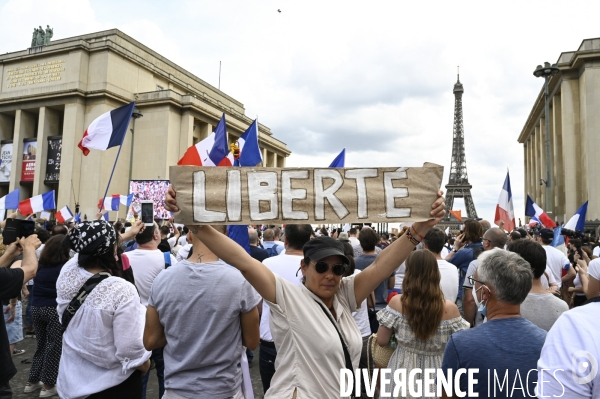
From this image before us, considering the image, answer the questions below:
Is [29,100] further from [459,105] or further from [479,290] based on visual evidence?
[459,105]

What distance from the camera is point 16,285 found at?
293 centimetres

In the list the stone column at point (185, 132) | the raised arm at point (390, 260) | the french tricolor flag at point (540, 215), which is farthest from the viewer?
the stone column at point (185, 132)

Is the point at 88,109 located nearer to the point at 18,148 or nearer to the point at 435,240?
the point at 18,148

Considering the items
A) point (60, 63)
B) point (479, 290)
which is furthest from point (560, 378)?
point (60, 63)

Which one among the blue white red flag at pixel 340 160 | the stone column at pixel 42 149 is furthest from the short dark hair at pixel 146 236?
the stone column at pixel 42 149

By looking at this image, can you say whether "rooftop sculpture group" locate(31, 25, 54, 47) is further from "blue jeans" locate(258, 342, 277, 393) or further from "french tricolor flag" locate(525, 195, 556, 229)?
"blue jeans" locate(258, 342, 277, 393)

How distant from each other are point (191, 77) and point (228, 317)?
175 ft

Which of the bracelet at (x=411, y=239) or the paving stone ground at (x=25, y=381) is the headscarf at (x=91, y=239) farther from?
the paving stone ground at (x=25, y=381)

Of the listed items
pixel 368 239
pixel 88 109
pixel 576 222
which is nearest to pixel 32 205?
pixel 368 239

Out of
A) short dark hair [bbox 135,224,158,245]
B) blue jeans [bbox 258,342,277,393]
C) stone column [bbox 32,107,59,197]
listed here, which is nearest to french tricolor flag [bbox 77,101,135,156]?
short dark hair [bbox 135,224,158,245]

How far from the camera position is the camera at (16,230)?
2.98 m

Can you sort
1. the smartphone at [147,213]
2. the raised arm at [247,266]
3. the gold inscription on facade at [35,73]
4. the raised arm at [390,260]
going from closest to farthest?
1. the raised arm at [247,266]
2. the raised arm at [390,260]
3. the smartphone at [147,213]
4. the gold inscription on facade at [35,73]

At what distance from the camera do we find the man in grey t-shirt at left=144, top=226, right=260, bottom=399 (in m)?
2.82

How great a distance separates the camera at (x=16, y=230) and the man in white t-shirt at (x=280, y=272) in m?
2.06
